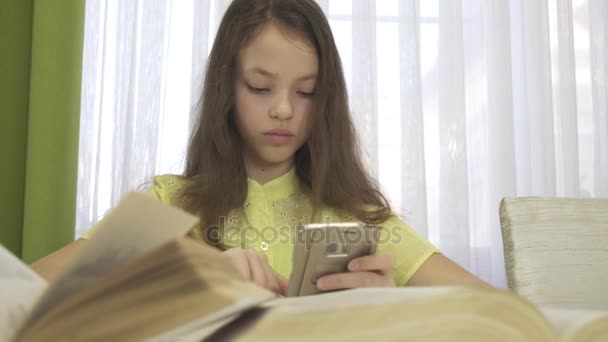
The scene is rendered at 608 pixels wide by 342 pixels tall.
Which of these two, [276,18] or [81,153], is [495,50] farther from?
[81,153]

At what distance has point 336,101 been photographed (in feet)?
3.36

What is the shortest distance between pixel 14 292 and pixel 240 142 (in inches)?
30.7

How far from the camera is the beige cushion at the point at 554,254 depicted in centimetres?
79

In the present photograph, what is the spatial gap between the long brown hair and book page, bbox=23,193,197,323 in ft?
2.30

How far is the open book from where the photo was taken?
0.22 metres

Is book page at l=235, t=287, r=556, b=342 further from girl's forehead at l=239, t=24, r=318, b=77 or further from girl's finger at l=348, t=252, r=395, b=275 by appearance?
girl's forehead at l=239, t=24, r=318, b=77

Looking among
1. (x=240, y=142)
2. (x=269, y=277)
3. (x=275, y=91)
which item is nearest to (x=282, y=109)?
(x=275, y=91)

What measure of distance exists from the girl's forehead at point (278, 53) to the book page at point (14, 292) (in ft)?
2.15

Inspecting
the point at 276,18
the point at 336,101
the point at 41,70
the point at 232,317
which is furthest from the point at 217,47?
the point at 232,317

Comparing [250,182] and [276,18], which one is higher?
[276,18]

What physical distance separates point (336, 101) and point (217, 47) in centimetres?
23

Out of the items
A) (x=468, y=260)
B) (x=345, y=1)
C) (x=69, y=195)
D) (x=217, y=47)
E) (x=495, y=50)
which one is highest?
(x=345, y=1)

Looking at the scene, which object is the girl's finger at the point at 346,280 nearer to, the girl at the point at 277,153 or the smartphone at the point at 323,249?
the smartphone at the point at 323,249

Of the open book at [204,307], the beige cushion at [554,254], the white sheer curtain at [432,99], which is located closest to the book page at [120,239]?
the open book at [204,307]
